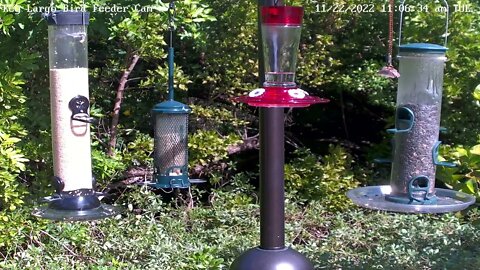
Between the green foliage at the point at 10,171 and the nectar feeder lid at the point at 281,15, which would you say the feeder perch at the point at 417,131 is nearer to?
the nectar feeder lid at the point at 281,15

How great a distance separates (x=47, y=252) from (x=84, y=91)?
1.74 meters

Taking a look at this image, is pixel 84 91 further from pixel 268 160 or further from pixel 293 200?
pixel 293 200

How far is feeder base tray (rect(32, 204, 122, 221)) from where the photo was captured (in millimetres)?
3227

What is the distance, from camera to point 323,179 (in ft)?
19.3

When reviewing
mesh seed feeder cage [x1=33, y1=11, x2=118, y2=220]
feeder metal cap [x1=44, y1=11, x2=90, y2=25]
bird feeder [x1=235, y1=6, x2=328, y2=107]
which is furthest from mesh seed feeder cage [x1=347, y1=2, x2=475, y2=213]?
feeder metal cap [x1=44, y1=11, x2=90, y2=25]

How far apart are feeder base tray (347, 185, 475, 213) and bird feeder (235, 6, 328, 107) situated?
0.85 m

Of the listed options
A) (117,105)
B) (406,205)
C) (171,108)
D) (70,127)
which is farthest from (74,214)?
(117,105)

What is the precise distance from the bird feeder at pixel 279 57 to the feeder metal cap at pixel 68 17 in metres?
1.17

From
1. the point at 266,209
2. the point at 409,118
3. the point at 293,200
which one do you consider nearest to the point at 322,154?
the point at 293,200

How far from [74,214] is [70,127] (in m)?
0.42

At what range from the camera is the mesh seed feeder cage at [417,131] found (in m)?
3.22

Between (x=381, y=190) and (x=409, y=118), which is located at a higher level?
(x=409, y=118)

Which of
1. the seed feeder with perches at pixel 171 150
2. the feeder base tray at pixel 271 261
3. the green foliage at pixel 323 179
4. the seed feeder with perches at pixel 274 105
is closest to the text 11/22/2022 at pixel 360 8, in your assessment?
the green foliage at pixel 323 179

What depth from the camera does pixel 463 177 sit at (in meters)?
5.23
